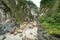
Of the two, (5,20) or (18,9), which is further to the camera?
(18,9)

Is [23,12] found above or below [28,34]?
above

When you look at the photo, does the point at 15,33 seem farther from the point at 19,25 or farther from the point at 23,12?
the point at 23,12

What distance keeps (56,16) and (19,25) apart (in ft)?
27.7

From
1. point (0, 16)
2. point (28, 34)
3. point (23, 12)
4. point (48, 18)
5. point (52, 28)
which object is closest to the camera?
point (52, 28)

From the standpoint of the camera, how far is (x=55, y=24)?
6.53 m

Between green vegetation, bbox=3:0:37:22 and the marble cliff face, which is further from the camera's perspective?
green vegetation, bbox=3:0:37:22

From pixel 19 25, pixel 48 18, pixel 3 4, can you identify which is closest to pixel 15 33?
pixel 19 25

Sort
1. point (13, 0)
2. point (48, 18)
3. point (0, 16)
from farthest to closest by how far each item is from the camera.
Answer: point (13, 0)
point (0, 16)
point (48, 18)

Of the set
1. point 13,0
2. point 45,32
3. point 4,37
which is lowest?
point 4,37

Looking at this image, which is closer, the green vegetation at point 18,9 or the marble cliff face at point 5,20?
the marble cliff face at point 5,20

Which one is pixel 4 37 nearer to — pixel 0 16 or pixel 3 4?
pixel 0 16

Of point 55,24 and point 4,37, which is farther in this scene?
point 4,37

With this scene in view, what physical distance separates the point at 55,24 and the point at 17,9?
9718 mm

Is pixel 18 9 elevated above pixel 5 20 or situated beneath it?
elevated above
